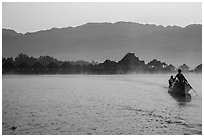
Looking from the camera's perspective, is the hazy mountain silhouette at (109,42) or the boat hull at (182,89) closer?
the hazy mountain silhouette at (109,42)

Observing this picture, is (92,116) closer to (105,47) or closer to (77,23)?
(105,47)

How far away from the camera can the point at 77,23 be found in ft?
20.3

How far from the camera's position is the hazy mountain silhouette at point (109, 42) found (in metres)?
6.29

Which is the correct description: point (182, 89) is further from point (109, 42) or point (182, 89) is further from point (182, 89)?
point (109, 42)

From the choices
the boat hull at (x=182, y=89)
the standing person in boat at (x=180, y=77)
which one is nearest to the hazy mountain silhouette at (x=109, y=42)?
the standing person in boat at (x=180, y=77)

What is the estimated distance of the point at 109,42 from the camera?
6.53 m

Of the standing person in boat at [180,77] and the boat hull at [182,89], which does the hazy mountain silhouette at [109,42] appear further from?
the boat hull at [182,89]

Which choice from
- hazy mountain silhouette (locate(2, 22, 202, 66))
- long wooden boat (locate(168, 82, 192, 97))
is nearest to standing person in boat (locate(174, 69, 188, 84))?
long wooden boat (locate(168, 82, 192, 97))

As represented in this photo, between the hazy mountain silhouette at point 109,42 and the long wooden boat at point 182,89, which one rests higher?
the hazy mountain silhouette at point 109,42

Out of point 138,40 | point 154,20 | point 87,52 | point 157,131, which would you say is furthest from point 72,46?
point 157,131

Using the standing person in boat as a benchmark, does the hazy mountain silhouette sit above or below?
above

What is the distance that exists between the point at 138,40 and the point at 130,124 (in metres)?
2.15

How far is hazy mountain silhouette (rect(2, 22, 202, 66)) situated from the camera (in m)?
6.29

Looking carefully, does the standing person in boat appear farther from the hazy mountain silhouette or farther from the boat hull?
the hazy mountain silhouette
